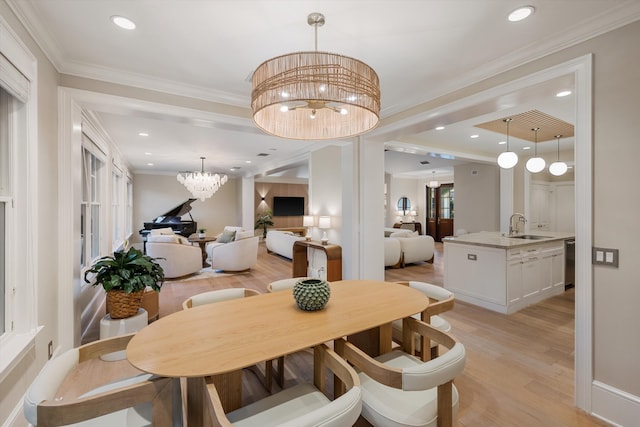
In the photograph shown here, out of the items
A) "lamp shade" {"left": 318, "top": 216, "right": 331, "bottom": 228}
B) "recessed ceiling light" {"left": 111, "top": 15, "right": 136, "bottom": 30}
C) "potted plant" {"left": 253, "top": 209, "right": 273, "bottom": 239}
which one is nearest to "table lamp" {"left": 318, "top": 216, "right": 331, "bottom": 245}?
"lamp shade" {"left": 318, "top": 216, "right": 331, "bottom": 228}

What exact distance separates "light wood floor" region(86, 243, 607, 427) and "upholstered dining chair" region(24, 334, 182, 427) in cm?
100

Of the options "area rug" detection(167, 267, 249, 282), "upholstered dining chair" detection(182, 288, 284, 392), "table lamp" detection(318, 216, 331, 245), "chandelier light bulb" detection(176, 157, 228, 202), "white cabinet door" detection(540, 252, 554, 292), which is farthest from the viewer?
"chandelier light bulb" detection(176, 157, 228, 202)

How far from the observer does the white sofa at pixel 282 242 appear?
273 inches

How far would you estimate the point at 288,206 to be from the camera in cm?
1157

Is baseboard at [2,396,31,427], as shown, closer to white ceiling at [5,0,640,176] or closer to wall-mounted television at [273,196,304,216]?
white ceiling at [5,0,640,176]

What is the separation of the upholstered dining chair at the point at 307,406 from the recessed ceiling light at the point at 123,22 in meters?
2.20

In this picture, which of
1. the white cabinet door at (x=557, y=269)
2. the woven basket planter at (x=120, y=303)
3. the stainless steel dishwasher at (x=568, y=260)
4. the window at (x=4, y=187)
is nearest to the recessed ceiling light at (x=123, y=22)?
the window at (x=4, y=187)

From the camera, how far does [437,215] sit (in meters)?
11.3

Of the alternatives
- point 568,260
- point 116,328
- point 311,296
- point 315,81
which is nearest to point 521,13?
point 315,81

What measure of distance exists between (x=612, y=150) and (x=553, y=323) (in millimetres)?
2437

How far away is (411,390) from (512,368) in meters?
1.89

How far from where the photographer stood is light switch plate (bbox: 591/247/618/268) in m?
1.80

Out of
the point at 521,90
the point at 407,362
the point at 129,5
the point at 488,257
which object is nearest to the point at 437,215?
the point at 488,257

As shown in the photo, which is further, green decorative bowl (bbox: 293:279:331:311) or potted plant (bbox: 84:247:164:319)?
potted plant (bbox: 84:247:164:319)
